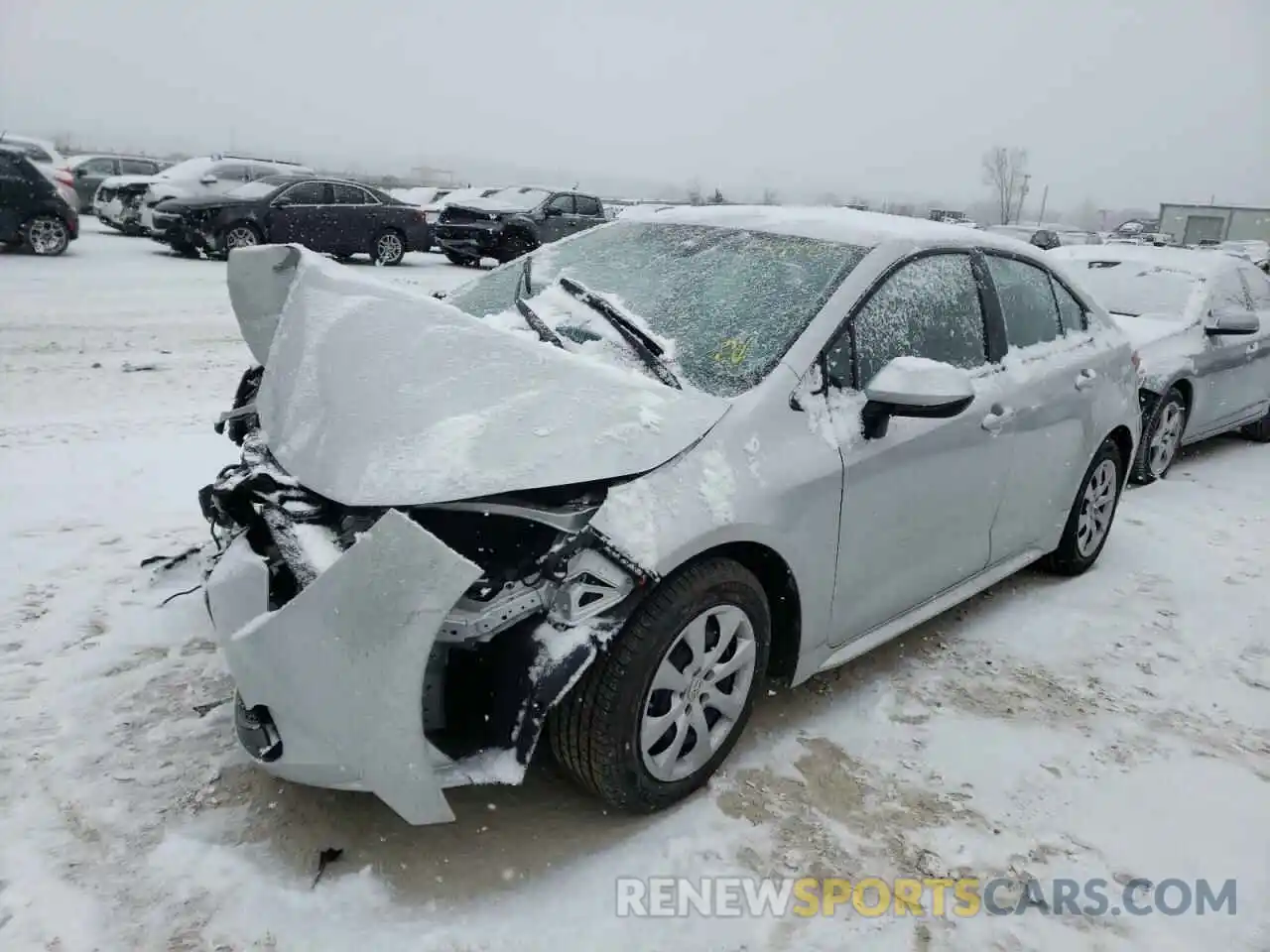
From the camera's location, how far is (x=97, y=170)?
21.5 meters

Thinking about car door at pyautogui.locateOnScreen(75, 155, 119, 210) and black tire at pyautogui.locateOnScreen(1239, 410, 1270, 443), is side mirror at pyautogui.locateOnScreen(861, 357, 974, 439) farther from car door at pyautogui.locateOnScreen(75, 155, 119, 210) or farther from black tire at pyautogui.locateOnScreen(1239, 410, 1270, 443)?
car door at pyautogui.locateOnScreen(75, 155, 119, 210)

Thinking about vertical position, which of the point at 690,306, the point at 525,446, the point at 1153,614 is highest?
the point at 690,306

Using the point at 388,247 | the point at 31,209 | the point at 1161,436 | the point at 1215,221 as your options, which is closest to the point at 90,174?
the point at 31,209

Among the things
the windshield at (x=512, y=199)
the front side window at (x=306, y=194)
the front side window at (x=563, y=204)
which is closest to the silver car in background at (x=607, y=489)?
the front side window at (x=306, y=194)

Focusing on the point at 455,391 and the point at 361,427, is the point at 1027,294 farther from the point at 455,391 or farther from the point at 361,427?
the point at 361,427

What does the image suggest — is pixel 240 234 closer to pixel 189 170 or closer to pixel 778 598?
pixel 189 170

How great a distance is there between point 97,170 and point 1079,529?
2405 cm

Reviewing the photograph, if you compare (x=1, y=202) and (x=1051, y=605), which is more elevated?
(x=1, y=202)

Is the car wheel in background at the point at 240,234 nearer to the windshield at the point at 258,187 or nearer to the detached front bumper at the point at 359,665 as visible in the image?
the windshield at the point at 258,187

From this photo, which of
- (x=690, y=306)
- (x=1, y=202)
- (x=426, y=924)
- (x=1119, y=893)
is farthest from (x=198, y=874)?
(x=1, y=202)

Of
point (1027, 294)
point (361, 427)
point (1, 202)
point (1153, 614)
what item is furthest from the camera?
point (1, 202)

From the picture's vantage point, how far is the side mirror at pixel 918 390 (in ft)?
8.96

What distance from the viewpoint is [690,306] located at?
10.3 feet

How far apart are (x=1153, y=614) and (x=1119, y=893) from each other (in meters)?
2.09
